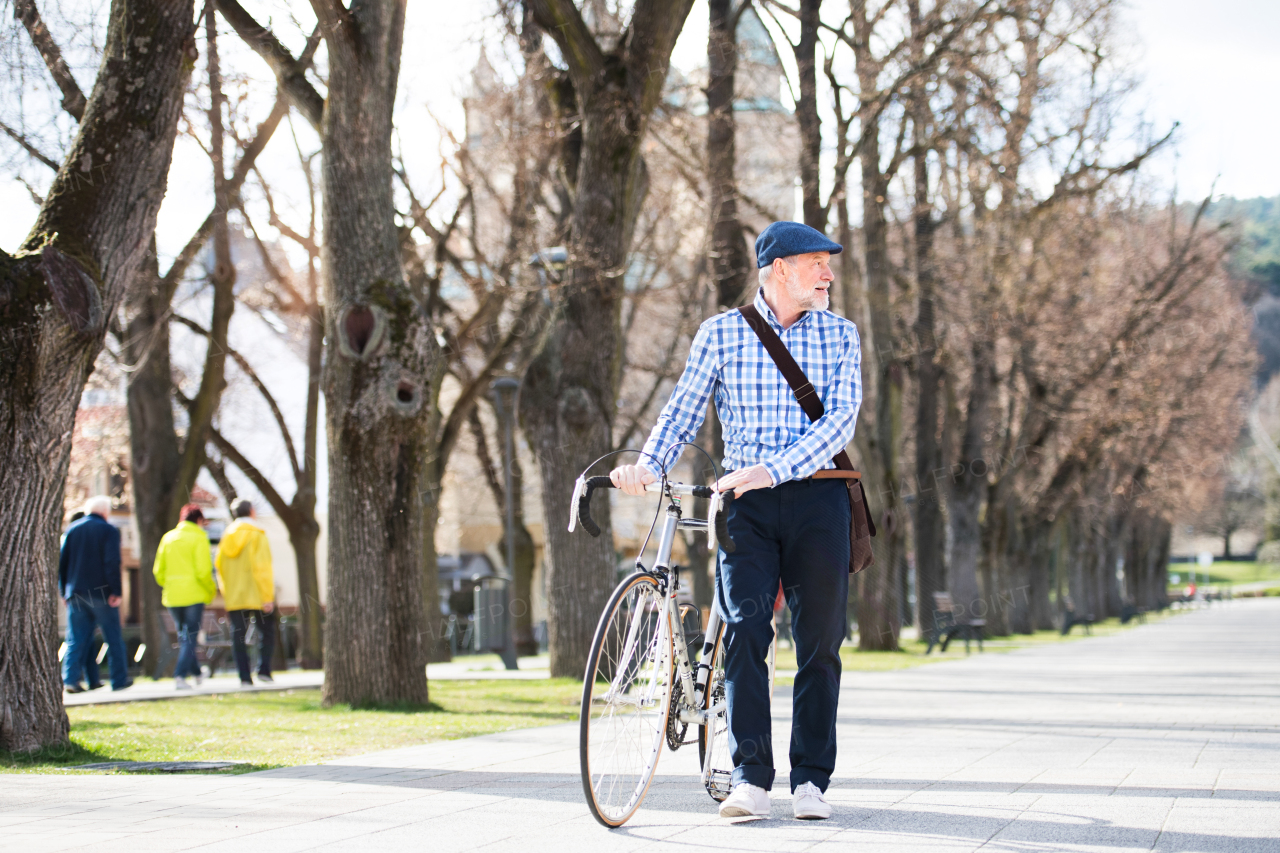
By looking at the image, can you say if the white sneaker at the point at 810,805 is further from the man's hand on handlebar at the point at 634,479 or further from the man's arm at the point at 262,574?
the man's arm at the point at 262,574

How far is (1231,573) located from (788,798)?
409ft

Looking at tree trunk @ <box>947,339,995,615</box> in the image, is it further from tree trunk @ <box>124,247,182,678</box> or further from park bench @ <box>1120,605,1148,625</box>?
tree trunk @ <box>124,247,182,678</box>

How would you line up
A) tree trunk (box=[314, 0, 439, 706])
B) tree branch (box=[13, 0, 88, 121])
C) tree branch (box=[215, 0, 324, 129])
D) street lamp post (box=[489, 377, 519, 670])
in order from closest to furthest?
tree trunk (box=[314, 0, 439, 706]), tree branch (box=[13, 0, 88, 121]), tree branch (box=[215, 0, 324, 129]), street lamp post (box=[489, 377, 519, 670])

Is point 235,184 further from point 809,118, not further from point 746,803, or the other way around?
point 746,803

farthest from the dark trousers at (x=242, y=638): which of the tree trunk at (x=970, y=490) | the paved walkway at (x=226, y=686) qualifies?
the tree trunk at (x=970, y=490)

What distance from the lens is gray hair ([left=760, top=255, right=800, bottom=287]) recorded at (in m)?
5.02

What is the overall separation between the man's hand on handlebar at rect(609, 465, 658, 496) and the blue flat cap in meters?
0.89

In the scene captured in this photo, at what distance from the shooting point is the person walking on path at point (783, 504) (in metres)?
4.77

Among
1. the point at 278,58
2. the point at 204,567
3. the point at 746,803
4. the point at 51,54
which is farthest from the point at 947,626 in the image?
the point at 746,803

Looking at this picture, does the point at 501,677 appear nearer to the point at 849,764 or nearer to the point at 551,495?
the point at 551,495

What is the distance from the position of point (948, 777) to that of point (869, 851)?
2091 mm

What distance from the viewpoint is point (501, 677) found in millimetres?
16344

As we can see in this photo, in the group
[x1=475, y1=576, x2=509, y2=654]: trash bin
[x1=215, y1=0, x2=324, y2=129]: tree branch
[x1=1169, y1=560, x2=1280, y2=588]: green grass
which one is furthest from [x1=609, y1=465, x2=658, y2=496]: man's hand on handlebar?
[x1=1169, y1=560, x2=1280, y2=588]: green grass

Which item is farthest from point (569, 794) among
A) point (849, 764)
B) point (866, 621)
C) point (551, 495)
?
point (866, 621)
